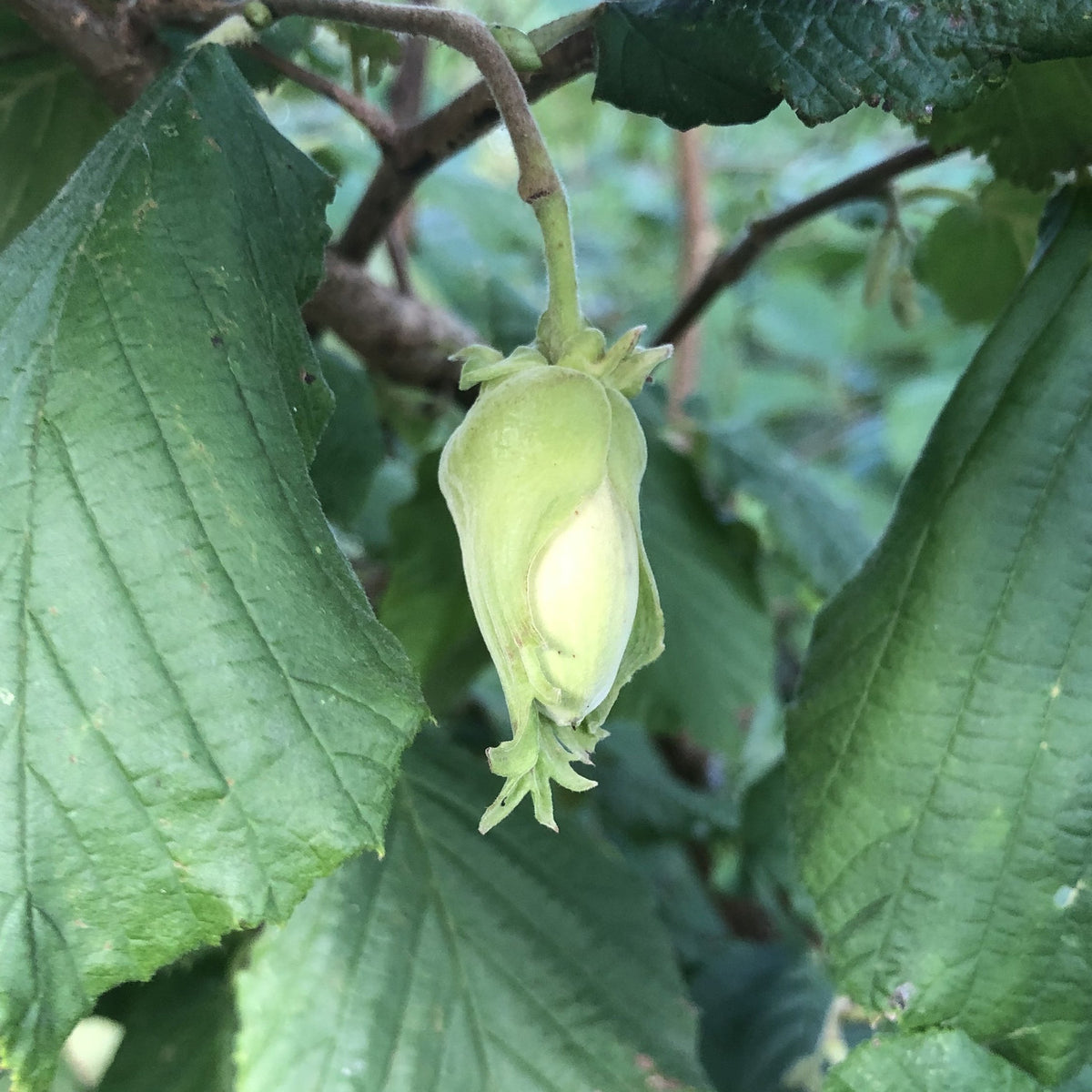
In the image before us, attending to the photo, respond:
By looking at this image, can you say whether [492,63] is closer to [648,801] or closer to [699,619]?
[699,619]

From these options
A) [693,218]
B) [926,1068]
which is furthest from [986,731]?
Answer: [693,218]

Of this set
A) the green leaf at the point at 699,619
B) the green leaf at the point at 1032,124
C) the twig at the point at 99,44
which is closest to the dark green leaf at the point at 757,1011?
the green leaf at the point at 699,619

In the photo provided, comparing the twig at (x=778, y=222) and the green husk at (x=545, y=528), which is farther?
the twig at (x=778, y=222)

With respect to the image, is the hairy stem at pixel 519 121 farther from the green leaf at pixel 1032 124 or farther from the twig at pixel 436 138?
the green leaf at pixel 1032 124

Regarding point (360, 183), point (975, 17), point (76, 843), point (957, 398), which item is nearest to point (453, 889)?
point (76, 843)

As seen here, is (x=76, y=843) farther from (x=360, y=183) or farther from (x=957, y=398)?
(x=360, y=183)

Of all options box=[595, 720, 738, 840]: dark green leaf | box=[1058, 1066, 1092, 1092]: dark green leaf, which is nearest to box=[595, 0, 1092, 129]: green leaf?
box=[1058, 1066, 1092, 1092]: dark green leaf
